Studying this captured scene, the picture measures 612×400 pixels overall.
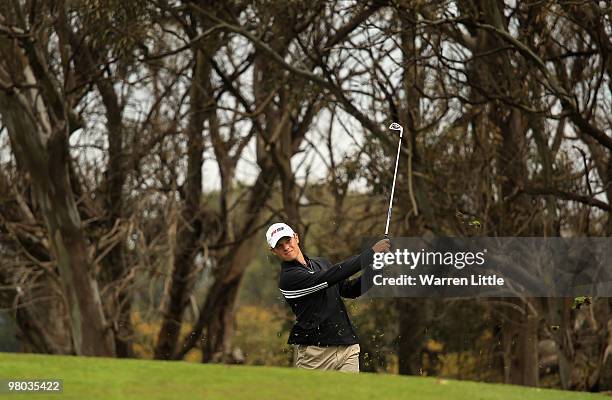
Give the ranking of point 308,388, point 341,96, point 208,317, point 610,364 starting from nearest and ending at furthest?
point 308,388, point 610,364, point 341,96, point 208,317

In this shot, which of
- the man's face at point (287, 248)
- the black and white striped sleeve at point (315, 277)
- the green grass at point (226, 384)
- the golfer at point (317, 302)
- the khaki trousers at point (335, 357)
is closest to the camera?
the green grass at point (226, 384)

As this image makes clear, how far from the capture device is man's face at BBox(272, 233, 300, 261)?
360 inches

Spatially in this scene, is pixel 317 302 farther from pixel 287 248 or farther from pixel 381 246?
pixel 381 246

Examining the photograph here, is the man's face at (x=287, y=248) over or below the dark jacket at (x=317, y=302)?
over

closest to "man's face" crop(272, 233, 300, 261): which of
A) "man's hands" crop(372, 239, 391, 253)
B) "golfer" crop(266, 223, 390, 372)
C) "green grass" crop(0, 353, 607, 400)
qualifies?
"golfer" crop(266, 223, 390, 372)

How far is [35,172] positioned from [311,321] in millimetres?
12514

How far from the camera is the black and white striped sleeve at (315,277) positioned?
8859 mm

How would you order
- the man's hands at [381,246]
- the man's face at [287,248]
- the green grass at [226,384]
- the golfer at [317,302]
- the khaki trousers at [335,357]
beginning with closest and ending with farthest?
the green grass at [226,384] → the golfer at [317,302] → the man's face at [287,248] → the khaki trousers at [335,357] → the man's hands at [381,246]

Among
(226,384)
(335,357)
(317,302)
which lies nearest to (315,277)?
(317,302)

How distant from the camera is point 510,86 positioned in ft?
60.2

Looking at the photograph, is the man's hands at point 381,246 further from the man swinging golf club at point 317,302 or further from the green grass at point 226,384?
the green grass at point 226,384

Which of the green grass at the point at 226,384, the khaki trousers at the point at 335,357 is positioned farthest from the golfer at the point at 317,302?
the green grass at the point at 226,384

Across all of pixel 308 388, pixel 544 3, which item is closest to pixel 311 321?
pixel 308 388

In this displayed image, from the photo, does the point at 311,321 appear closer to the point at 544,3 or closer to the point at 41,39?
the point at 544,3
